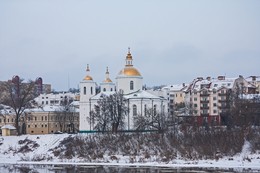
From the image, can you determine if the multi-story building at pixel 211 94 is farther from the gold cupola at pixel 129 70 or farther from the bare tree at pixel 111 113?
the bare tree at pixel 111 113

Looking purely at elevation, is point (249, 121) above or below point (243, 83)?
below

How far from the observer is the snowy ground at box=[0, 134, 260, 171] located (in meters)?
54.0

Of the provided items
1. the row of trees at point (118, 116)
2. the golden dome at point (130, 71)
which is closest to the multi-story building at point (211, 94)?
the golden dome at point (130, 71)

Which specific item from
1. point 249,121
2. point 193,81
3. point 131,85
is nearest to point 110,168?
point 249,121

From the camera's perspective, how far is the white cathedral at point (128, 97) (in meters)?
85.7

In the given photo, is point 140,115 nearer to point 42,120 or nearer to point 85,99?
point 85,99

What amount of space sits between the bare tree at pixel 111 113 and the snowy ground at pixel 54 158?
470 inches

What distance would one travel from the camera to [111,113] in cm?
8294

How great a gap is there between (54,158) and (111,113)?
64.9 feet

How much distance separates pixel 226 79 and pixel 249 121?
39.9 meters

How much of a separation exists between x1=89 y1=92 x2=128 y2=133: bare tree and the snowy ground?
1193 cm

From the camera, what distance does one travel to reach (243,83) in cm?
10738

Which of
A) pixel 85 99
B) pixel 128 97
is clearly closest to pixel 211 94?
pixel 128 97

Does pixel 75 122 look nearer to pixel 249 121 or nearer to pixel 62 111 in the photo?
pixel 62 111
